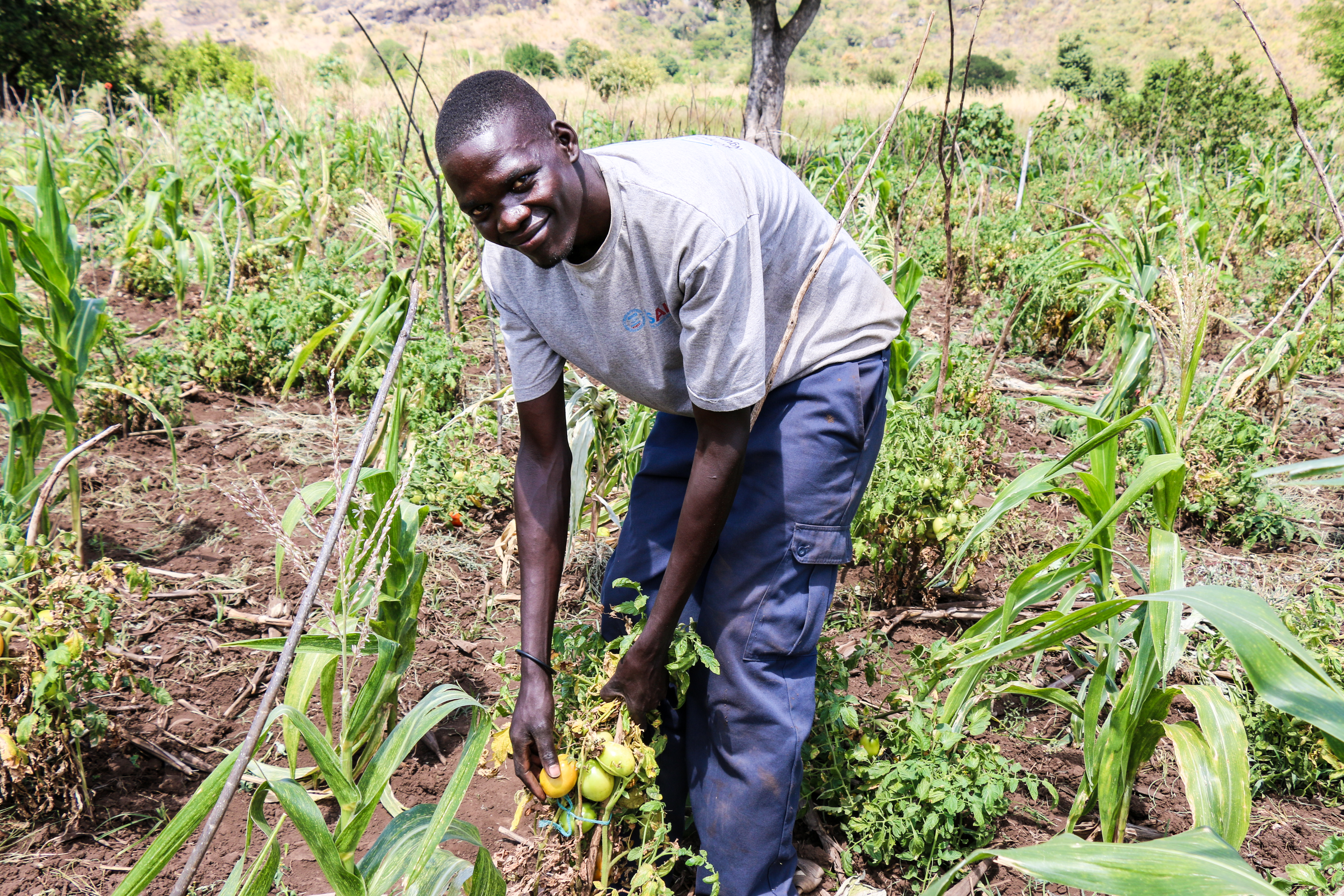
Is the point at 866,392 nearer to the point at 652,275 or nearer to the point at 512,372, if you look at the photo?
the point at 652,275

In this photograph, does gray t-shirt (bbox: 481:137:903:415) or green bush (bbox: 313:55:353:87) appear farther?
green bush (bbox: 313:55:353:87)

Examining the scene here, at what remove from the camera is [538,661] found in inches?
58.7

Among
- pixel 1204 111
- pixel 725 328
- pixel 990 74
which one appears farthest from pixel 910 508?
pixel 990 74

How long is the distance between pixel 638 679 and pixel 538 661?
20cm

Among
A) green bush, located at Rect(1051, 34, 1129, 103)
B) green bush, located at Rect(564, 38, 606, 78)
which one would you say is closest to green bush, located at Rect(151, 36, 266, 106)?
green bush, located at Rect(564, 38, 606, 78)

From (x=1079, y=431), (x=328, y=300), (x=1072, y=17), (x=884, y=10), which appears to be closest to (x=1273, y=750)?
(x=1079, y=431)

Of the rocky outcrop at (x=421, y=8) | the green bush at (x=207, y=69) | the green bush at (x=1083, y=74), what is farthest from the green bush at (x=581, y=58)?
the rocky outcrop at (x=421, y=8)

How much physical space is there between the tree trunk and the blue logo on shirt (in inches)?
407

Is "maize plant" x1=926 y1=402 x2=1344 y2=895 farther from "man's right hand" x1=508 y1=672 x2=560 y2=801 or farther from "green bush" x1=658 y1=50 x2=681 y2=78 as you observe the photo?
"green bush" x1=658 y1=50 x2=681 y2=78

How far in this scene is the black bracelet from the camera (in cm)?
148

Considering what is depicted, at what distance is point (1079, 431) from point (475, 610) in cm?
269

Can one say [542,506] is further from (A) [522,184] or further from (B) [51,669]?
(B) [51,669]

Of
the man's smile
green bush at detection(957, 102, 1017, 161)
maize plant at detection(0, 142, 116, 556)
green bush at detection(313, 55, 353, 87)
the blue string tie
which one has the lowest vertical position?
the blue string tie

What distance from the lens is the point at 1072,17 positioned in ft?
134
